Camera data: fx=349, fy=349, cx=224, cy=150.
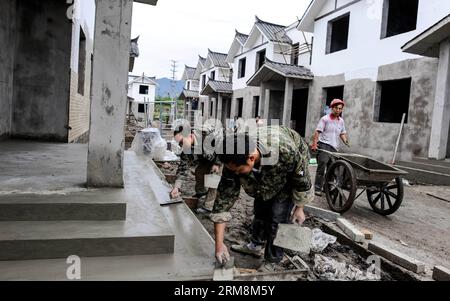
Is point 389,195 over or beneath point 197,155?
beneath

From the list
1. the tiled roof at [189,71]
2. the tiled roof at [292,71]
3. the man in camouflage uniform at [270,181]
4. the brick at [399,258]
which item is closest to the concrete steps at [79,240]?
the man in camouflage uniform at [270,181]

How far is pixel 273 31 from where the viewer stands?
72.0ft

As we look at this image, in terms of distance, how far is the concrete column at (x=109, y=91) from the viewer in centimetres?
384

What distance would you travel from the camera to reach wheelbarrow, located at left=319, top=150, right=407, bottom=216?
5020mm

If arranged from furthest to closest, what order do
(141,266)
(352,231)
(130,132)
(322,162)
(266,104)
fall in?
(266,104)
(130,132)
(322,162)
(352,231)
(141,266)

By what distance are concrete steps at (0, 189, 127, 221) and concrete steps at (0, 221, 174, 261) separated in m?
0.08

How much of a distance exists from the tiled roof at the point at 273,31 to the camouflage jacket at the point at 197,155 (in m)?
17.4

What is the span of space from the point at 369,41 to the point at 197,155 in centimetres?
1033

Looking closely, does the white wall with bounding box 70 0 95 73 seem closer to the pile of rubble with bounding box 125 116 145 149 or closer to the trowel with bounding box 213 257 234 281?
the pile of rubble with bounding box 125 116 145 149

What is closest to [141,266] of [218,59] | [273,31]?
[273,31]

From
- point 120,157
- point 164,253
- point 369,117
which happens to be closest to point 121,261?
point 164,253

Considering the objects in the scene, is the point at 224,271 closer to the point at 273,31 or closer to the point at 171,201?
the point at 171,201

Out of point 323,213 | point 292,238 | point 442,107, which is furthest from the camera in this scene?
point 442,107

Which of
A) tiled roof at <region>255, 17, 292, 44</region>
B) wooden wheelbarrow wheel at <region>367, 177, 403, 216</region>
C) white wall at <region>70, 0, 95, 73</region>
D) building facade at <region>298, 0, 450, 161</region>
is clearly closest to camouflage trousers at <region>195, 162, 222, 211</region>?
wooden wheelbarrow wheel at <region>367, 177, 403, 216</region>
